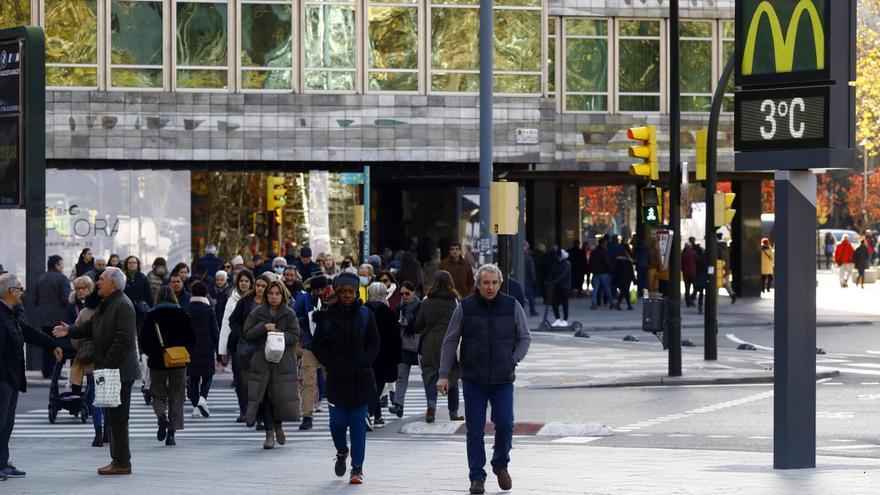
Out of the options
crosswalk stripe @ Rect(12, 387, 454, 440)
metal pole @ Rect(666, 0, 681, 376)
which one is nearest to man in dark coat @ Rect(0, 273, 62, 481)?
crosswalk stripe @ Rect(12, 387, 454, 440)

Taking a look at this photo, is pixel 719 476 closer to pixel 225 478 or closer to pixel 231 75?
pixel 225 478

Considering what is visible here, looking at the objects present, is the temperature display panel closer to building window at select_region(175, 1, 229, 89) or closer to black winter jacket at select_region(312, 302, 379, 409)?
black winter jacket at select_region(312, 302, 379, 409)

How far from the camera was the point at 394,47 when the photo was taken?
40.1 meters

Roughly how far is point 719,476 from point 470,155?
27.6m

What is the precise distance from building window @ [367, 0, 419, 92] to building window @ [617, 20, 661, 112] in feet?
26.2

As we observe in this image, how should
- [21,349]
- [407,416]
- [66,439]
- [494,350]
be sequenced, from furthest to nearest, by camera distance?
[407,416] → [66,439] → [21,349] → [494,350]

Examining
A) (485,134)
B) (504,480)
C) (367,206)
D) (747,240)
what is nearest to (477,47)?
(367,206)

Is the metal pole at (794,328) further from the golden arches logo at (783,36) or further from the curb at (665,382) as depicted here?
the curb at (665,382)

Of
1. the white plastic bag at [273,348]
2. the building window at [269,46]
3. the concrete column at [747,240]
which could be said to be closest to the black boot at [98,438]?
the white plastic bag at [273,348]

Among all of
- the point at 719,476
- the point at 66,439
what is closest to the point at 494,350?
the point at 719,476

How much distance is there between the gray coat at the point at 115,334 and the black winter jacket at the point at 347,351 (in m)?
1.79

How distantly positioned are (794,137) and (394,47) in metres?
27.0

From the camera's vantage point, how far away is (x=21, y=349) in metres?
14.4

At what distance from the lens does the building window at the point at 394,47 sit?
131 ft
